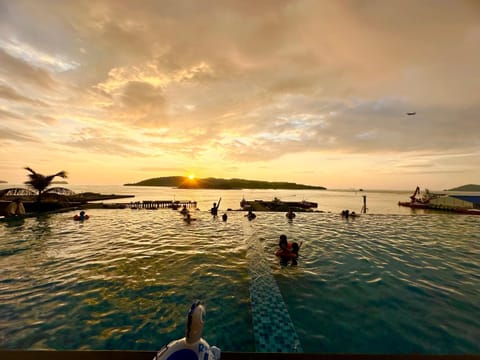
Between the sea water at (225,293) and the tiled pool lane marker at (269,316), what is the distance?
0.78ft

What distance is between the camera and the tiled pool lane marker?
6902mm

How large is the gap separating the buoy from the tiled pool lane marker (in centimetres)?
413

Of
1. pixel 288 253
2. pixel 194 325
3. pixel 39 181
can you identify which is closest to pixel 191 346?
pixel 194 325

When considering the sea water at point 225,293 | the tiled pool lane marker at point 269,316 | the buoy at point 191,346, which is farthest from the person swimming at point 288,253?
the buoy at point 191,346

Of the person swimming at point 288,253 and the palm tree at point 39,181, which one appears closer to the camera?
the person swimming at point 288,253

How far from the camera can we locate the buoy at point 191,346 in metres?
3.49

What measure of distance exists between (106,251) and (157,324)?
1035 cm

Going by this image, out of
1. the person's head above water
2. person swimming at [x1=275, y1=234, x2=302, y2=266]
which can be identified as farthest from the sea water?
the person's head above water

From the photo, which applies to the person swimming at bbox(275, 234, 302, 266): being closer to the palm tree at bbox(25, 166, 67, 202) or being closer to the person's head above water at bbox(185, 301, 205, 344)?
the person's head above water at bbox(185, 301, 205, 344)

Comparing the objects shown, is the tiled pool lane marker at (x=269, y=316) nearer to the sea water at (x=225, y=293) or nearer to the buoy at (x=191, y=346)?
the sea water at (x=225, y=293)

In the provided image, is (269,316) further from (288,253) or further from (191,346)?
(288,253)

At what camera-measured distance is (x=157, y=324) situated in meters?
7.66

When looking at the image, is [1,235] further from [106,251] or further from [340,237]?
[340,237]

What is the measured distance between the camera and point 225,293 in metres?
9.98
